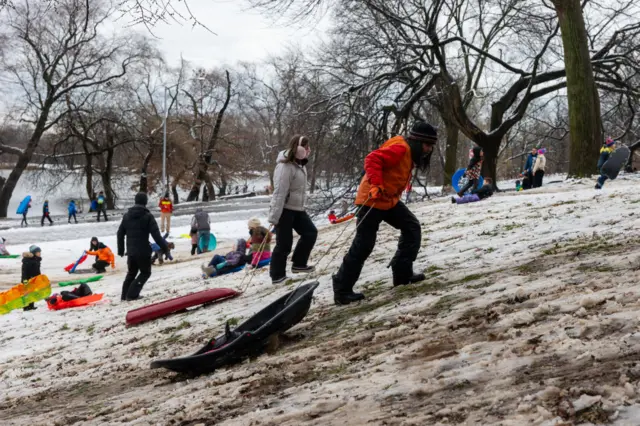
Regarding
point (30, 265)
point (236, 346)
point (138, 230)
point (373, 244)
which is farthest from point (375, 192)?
point (30, 265)

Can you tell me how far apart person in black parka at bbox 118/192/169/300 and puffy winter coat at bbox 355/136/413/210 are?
16.8 feet

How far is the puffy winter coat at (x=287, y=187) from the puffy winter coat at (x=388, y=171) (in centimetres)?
195

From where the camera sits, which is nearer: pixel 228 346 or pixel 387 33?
pixel 228 346

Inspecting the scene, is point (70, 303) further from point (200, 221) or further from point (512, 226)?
point (200, 221)

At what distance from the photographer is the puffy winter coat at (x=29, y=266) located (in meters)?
11.6

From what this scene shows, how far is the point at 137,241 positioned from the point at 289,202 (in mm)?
3322

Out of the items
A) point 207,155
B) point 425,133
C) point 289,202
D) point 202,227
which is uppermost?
point 207,155

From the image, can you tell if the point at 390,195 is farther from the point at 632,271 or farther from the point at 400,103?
the point at 400,103

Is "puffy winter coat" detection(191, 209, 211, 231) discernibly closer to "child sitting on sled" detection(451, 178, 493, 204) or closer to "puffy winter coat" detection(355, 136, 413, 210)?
"child sitting on sled" detection(451, 178, 493, 204)

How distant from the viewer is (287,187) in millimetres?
7113

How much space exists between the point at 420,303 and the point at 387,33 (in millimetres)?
13753

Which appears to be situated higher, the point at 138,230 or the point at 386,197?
the point at 386,197

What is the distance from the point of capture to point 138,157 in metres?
48.4

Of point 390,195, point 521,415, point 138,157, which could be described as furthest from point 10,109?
point 521,415
